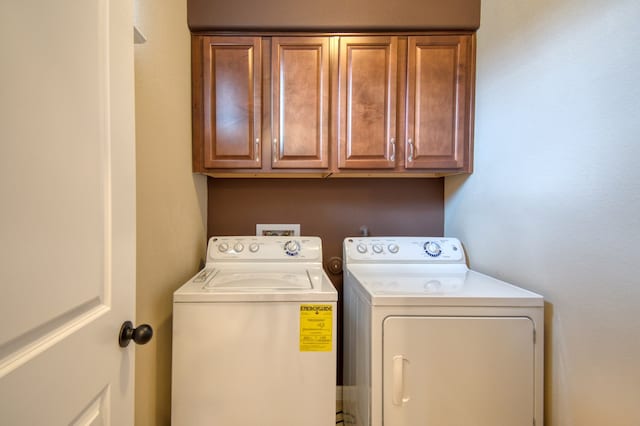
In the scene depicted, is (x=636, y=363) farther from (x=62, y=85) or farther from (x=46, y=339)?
(x=62, y=85)

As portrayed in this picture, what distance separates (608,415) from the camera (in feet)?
2.79

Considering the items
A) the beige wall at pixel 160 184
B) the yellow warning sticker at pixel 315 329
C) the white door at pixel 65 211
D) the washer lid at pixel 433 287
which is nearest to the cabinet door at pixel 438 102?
the washer lid at pixel 433 287

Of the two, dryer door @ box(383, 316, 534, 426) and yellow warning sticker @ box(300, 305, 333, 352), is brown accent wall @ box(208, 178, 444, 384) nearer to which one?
yellow warning sticker @ box(300, 305, 333, 352)

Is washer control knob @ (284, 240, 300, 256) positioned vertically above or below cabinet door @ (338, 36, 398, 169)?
below

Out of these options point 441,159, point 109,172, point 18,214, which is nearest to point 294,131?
point 441,159

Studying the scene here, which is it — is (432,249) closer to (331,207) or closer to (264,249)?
(331,207)

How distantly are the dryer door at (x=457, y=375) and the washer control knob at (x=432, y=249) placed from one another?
0.62m

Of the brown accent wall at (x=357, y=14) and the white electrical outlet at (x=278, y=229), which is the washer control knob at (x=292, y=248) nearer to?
the white electrical outlet at (x=278, y=229)

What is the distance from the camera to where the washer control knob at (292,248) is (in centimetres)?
163

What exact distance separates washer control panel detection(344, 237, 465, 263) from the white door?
3.92 feet

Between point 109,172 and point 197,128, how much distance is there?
97cm

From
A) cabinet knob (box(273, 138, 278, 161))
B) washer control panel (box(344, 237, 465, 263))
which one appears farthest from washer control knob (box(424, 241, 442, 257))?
cabinet knob (box(273, 138, 278, 161))

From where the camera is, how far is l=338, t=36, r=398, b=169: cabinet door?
152cm

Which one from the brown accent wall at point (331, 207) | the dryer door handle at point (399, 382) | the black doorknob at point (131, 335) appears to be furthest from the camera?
the brown accent wall at point (331, 207)
